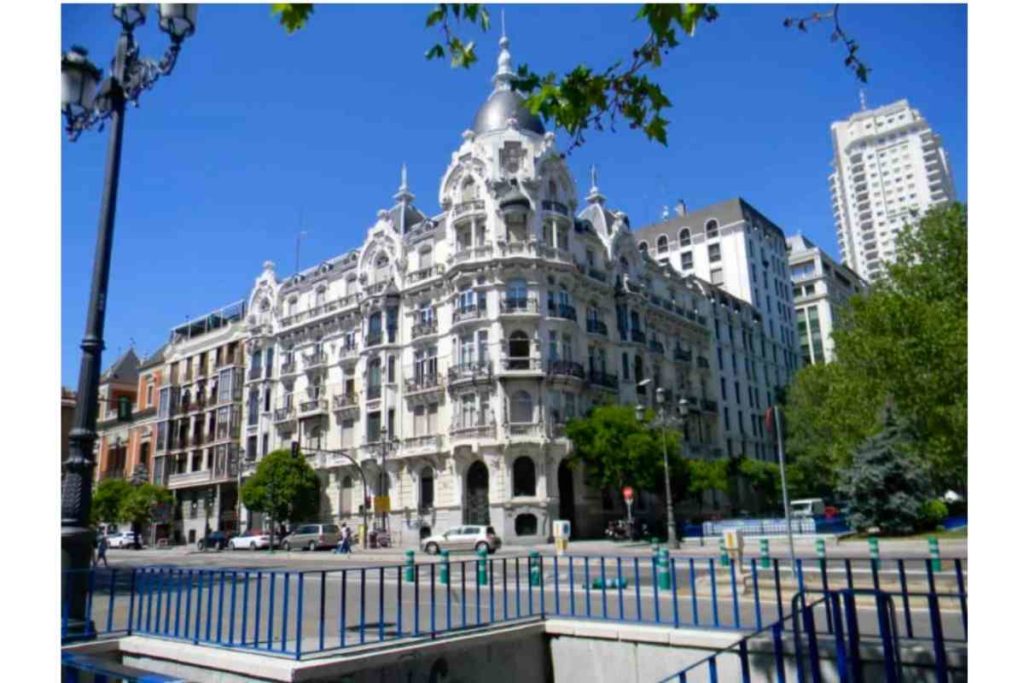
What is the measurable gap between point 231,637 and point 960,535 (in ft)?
87.3

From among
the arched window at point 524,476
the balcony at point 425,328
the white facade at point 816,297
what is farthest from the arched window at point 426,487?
the white facade at point 816,297

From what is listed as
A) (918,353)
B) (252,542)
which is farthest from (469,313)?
(918,353)

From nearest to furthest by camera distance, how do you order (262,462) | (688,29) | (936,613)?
(936,613) → (688,29) → (262,462)

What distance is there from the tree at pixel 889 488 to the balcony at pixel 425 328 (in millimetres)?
22098

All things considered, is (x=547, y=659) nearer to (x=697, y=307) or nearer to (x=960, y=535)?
(x=960, y=535)

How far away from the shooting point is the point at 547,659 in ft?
28.0

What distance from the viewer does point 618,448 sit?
1375 inches

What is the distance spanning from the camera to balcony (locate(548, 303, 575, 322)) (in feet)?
126

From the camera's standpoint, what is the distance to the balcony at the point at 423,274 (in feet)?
134

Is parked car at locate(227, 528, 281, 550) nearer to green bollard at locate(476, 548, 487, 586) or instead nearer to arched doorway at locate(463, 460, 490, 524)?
arched doorway at locate(463, 460, 490, 524)

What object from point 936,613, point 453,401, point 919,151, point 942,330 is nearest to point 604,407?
point 453,401

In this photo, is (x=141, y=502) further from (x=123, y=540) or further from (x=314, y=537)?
(x=314, y=537)

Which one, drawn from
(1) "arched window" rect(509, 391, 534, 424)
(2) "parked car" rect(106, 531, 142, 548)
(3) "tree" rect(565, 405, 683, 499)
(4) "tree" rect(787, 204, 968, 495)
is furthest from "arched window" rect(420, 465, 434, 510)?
(2) "parked car" rect(106, 531, 142, 548)

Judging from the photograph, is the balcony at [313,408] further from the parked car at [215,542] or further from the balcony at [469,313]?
the balcony at [469,313]
